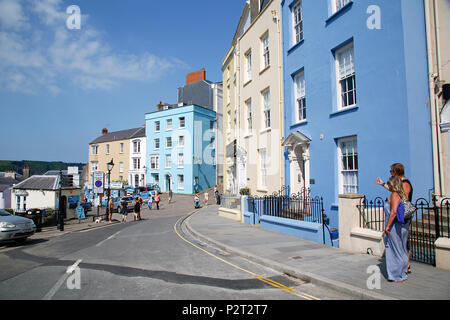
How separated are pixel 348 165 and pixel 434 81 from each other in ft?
12.2

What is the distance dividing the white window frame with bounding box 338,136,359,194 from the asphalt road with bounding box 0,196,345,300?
516 cm

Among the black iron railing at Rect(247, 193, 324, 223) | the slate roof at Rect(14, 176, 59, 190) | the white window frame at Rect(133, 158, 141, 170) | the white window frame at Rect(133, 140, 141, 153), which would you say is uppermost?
the white window frame at Rect(133, 140, 141, 153)

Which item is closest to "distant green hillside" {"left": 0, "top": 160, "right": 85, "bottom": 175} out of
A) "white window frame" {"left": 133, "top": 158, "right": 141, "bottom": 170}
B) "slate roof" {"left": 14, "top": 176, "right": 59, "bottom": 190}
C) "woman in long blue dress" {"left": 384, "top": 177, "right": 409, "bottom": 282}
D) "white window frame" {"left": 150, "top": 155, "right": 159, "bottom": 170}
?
"white window frame" {"left": 133, "top": 158, "right": 141, "bottom": 170}

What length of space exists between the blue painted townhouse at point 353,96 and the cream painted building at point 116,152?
3684cm

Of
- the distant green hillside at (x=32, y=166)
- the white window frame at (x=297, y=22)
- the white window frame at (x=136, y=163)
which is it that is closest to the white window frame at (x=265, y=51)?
the white window frame at (x=297, y=22)

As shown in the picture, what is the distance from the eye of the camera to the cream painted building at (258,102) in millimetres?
14727

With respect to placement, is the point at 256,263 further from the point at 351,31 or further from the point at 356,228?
the point at 351,31

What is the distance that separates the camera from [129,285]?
5.39 m

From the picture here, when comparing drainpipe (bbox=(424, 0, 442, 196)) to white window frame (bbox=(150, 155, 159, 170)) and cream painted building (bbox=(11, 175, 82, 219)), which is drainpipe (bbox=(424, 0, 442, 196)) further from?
white window frame (bbox=(150, 155, 159, 170))

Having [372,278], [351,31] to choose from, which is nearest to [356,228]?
[372,278]

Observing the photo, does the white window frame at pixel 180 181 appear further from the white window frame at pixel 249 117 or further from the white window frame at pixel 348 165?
the white window frame at pixel 348 165

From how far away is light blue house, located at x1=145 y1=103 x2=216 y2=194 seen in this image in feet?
129

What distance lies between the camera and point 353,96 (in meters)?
10.0
